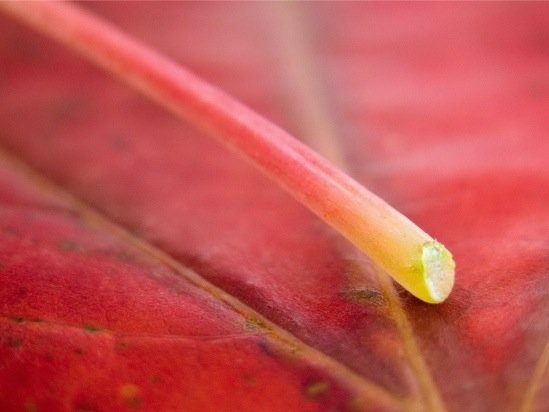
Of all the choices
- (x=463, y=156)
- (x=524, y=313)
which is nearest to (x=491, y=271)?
(x=524, y=313)

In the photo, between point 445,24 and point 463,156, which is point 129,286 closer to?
point 463,156

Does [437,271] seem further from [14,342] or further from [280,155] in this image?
[14,342]

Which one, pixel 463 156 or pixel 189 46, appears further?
pixel 189 46

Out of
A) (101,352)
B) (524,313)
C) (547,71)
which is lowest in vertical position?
(101,352)

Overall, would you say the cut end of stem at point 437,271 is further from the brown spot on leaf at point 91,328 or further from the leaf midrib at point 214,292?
the brown spot on leaf at point 91,328

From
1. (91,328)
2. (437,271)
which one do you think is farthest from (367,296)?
(91,328)

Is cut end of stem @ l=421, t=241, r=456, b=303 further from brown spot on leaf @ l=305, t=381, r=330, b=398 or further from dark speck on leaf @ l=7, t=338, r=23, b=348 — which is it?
dark speck on leaf @ l=7, t=338, r=23, b=348
